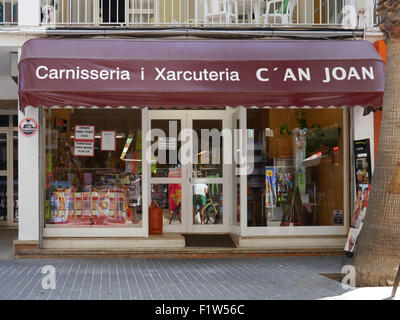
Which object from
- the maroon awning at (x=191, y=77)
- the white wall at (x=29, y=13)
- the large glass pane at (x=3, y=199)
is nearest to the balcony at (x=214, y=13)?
the white wall at (x=29, y=13)

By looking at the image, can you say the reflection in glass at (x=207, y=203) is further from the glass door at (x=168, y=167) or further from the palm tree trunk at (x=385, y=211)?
the palm tree trunk at (x=385, y=211)

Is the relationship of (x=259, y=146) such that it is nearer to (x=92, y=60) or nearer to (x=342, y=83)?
(x=342, y=83)

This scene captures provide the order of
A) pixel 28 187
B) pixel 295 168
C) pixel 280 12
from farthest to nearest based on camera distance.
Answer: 1. pixel 280 12
2. pixel 295 168
3. pixel 28 187

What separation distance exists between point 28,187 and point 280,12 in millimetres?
5529

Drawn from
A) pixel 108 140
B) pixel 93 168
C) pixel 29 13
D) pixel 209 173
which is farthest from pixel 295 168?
pixel 29 13

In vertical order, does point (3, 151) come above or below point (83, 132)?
below

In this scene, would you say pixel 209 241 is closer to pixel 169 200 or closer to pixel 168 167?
pixel 169 200

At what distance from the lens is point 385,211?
23.2 ft

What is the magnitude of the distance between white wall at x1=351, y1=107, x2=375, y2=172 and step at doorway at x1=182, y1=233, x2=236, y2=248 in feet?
9.59

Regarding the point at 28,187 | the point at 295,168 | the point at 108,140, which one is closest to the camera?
the point at 28,187

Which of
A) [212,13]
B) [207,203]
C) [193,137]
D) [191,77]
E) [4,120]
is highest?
[212,13]

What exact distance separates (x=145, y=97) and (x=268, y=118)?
272 centimetres

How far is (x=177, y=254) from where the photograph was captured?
9320 millimetres

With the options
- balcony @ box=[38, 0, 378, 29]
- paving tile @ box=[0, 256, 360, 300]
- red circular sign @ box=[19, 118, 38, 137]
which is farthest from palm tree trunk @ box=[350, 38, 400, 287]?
red circular sign @ box=[19, 118, 38, 137]
